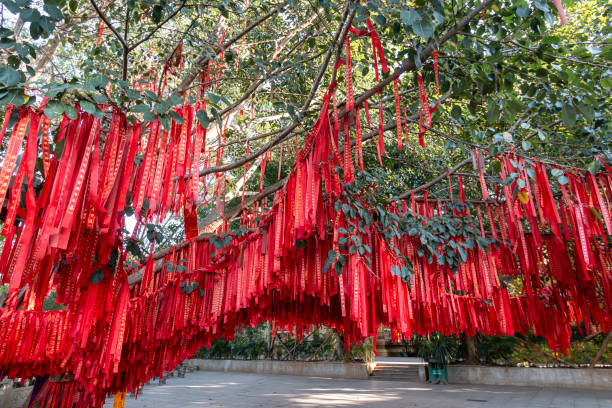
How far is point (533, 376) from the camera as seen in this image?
24.9 ft

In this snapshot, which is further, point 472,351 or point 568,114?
point 472,351

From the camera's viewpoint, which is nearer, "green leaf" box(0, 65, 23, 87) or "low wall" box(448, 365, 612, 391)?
"green leaf" box(0, 65, 23, 87)

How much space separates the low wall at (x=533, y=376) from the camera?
6957 millimetres

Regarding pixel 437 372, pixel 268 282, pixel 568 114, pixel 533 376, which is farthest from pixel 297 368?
pixel 568 114

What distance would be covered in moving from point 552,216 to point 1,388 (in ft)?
25.4

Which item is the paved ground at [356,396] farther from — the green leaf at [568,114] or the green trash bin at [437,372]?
the green leaf at [568,114]

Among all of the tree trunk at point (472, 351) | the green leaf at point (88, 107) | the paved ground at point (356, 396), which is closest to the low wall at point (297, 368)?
the paved ground at point (356, 396)

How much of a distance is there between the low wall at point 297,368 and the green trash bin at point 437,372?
5.59 feet

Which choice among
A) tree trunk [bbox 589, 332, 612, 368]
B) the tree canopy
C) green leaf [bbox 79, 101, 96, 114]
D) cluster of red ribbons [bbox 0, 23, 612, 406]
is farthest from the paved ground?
green leaf [bbox 79, 101, 96, 114]

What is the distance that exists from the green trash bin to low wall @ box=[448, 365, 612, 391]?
228 millimetres

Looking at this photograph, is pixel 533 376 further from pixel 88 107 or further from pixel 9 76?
pixel 9 76

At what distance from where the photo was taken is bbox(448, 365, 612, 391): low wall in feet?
22.8

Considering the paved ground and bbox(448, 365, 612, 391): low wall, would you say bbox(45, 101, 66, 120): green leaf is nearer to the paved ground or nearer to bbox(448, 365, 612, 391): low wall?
the paved ground

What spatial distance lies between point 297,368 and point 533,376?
5.88m
